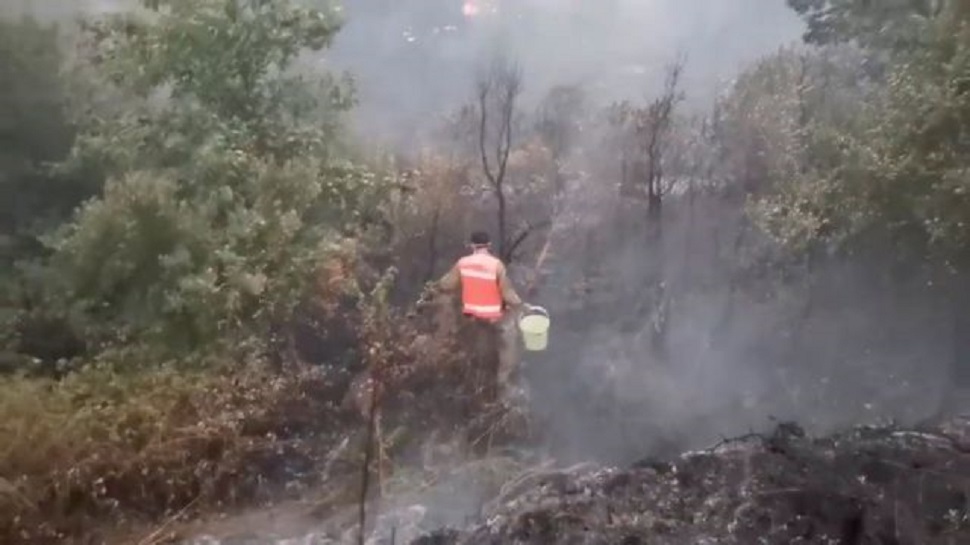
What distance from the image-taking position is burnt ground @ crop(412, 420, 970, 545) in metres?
5.35

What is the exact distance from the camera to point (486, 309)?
7.72 metres

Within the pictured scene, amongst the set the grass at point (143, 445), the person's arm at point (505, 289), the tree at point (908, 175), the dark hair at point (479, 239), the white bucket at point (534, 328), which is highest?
the tree at point (908, 175)

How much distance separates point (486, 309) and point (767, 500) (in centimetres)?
283

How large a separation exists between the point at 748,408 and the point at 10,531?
18.2 ft

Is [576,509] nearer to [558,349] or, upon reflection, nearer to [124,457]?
[124,457]

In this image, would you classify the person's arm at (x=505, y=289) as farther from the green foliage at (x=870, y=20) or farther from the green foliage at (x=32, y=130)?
the green foliage at (x=870, y=20)

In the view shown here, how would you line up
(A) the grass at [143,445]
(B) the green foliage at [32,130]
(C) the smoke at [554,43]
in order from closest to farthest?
(A) the grass at [143,445], (B) the green foliage at [32,130], (C) the smoke at [554,43]

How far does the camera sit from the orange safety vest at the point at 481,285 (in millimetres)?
7645


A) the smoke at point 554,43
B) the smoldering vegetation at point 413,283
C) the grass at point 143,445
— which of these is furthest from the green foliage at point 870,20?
the grass at point 143,445

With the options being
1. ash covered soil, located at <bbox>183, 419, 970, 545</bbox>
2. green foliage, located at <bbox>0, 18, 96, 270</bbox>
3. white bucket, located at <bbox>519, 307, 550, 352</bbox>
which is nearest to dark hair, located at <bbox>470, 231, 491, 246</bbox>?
white bucket, located at <bbox>519, 307, 550, 352</bbox>

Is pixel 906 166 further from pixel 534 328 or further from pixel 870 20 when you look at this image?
pixel 870 20

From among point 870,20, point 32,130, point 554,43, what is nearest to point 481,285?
point 32,130

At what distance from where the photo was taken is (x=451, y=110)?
12141 mm

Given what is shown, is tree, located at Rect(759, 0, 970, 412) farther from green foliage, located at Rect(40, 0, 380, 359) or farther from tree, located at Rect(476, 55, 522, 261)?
green foliage, located at Rect(40, 0, 380, 359)
